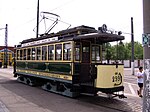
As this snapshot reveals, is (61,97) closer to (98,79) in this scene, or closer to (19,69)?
(98,79)

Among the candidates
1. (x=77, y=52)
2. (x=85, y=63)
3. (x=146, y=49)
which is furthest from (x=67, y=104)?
(x=146, y=49)

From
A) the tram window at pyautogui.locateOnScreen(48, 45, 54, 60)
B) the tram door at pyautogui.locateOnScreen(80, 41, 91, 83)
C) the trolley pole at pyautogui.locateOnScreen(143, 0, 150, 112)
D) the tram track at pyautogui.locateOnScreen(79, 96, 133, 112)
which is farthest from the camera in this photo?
the tram window at pyautogui.locateOnScreen(48, 45, 54, 60)

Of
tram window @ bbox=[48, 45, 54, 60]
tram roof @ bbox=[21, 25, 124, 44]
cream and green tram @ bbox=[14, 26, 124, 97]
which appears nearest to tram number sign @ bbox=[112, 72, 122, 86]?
cream and green tram @ bbox=[14, 26, 124, 97]

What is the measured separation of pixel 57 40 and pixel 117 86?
4.43 meters

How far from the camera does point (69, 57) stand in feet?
42.1

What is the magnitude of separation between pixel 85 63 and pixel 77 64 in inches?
24.3

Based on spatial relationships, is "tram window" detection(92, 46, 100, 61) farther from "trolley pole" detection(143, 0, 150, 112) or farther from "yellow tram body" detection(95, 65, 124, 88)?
"trolley pole" detection(143, 0, 150, 112)

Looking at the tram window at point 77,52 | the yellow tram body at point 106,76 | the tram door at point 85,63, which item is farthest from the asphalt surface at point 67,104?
the tram window at point 77,52

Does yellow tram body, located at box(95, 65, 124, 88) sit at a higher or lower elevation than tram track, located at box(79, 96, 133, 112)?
higher

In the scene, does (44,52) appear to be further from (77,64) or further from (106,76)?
(106,76)

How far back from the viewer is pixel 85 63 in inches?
517

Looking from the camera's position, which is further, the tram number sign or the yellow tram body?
the tram number sign

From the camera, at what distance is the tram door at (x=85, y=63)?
12.8 meters

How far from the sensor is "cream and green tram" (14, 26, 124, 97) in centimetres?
1116
